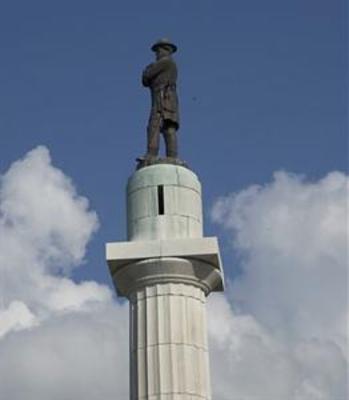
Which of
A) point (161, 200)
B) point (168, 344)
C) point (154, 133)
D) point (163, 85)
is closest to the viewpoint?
point (168, 344)

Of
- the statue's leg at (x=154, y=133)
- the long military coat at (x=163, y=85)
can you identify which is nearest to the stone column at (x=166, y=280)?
the statue's leg at (x=154, y=133)

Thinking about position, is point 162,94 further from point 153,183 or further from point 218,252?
point 218,252

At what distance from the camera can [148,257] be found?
2688 cm

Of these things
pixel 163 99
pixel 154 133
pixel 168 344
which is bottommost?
pixel 168 344

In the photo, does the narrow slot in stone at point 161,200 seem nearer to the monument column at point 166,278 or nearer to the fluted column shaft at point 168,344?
the monument column at point 166,278

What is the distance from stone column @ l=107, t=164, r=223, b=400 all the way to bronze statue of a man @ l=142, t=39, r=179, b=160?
139cm

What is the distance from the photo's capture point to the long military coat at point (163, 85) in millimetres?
29812

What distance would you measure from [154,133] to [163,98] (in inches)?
45.4

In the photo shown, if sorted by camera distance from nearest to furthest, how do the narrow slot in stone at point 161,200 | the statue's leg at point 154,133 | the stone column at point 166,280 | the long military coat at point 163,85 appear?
the stone column at point 166,280 → the narrow slot in stone at point 161,200 → the statue's leg at point 154,133 → the long military coat at point 163,85

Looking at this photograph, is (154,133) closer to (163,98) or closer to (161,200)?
(163,98)

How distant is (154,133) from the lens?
29.4 meters

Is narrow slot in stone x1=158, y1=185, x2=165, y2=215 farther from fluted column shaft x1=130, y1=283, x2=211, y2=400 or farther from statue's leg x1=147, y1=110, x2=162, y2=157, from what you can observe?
fluted column shaft x1=130, y1=283, x2=211, y2=400

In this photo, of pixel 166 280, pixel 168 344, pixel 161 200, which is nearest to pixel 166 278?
pixel 166 280

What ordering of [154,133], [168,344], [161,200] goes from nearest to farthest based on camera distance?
[168,344], [161,200], [154,133]
